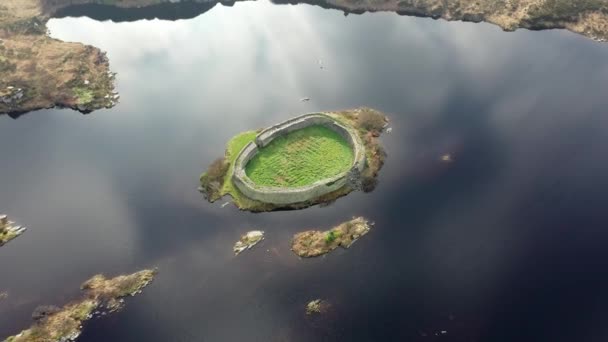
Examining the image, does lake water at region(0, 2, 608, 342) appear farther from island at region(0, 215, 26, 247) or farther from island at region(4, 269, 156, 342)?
island at region(0, 215, 26, 247)

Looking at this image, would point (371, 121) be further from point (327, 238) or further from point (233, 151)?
point (327, 238)

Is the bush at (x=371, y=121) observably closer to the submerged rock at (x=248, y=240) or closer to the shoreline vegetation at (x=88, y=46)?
the submerged rock at (x=248, y=240)

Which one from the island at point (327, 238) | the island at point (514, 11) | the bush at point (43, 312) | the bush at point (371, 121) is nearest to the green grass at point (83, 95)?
the bush at point (43, 312)

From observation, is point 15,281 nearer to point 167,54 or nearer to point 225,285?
point 225,285

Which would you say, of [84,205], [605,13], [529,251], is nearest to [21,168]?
[84,205]

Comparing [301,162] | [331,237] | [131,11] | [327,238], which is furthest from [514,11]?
[131,11]

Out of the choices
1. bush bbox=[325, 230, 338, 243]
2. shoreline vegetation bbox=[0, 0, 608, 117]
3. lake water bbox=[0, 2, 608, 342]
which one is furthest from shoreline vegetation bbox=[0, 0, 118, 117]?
bush bbox=[325, 230, 338, 243]
